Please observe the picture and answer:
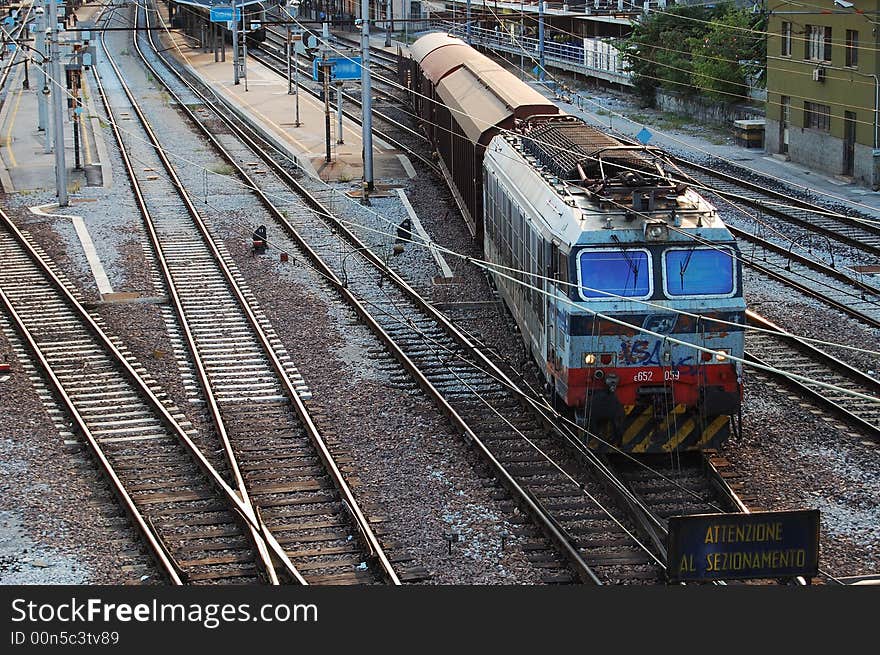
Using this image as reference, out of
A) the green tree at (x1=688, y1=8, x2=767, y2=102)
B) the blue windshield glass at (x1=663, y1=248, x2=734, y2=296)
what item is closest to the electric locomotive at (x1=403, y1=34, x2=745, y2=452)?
the blue windshield glass at (x1=663, y1=248, x2=734, y2=296)

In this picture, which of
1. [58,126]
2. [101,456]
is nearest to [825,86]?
[58,126]

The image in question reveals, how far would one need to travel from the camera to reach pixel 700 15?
183 feet

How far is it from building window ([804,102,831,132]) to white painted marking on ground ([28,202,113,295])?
Result: 21.3 meters

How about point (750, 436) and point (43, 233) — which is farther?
point (43, 233)

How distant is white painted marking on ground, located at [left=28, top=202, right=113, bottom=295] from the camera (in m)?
26.3

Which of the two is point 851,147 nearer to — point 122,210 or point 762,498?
point 122,210

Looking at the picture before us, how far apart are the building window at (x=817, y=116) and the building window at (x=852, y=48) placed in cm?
186

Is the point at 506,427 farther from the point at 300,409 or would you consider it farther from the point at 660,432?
the point at 300,409

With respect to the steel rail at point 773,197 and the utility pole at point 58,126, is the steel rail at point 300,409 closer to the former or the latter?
the utility pole at point 58,126

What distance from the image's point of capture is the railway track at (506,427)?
14070 mm

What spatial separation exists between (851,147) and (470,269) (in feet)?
53.8

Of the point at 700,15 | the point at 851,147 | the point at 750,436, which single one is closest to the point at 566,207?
the point at 750,436

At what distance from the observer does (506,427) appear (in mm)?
18062

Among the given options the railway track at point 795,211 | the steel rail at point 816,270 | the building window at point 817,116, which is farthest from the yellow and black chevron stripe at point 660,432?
the building window at point 817,116
